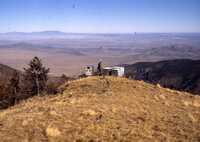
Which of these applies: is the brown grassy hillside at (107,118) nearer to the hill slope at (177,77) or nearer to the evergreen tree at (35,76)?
the evergreen tree at (35,76)

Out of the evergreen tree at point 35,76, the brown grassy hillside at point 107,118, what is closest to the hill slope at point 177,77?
the evergreen tree at point 35,76

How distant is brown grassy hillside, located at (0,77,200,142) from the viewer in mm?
17109

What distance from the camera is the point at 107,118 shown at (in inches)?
758

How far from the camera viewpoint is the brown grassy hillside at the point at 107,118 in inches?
674

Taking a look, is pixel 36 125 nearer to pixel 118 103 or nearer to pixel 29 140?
pixel 29 140

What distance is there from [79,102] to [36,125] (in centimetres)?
493

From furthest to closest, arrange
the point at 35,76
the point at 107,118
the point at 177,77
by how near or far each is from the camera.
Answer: the point at 177,77 → the point at 35,76 → the point at 107,118

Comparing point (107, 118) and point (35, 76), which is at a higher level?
point (107, 118)

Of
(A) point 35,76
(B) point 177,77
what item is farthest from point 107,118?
(B) point 177,77

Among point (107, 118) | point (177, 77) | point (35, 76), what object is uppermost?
point (107, 118)

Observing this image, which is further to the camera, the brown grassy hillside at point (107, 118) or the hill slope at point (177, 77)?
the hill slope at point (177, 77)

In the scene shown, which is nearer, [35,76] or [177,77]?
[35,76]

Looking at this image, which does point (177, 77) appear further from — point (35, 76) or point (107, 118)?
point (107, 118)

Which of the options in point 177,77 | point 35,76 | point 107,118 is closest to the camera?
point 107,118
